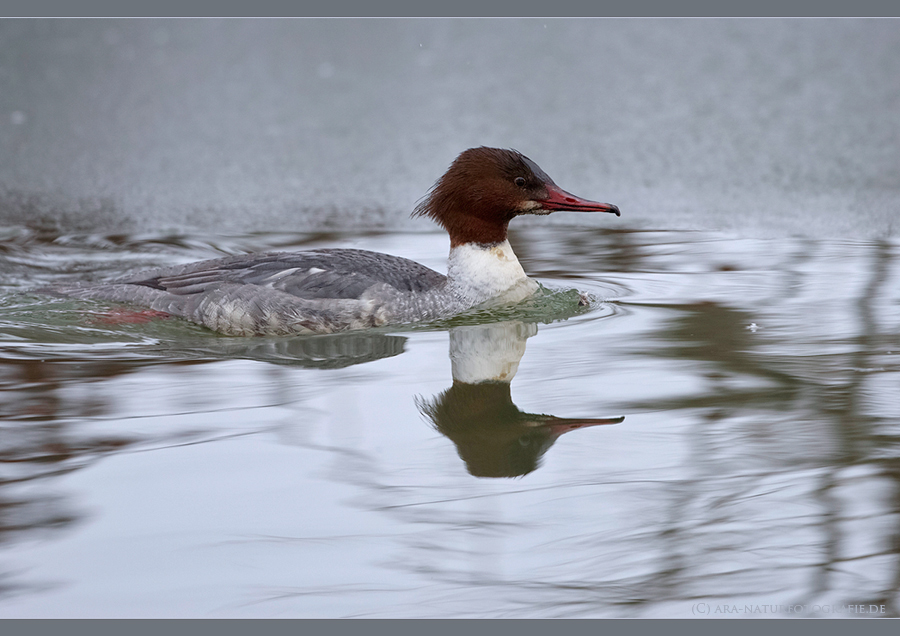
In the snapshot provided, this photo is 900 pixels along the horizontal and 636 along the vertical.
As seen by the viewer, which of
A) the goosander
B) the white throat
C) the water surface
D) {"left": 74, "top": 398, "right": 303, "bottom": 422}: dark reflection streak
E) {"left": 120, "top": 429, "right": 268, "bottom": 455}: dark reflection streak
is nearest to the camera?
the water surface

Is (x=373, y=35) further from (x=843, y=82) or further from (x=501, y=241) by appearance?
(x=501, y=241)

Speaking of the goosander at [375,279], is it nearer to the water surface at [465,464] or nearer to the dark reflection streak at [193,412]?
the water surface at [465,464]

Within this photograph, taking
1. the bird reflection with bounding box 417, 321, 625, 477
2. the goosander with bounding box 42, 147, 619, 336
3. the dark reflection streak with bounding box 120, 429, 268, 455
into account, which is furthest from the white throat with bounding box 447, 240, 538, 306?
the dark reflection streak with bounding box 120, 429, 268, 455

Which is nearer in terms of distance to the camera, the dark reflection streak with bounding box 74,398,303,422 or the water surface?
the water surface

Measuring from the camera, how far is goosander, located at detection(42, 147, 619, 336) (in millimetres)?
4863

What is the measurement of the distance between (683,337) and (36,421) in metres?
2.65

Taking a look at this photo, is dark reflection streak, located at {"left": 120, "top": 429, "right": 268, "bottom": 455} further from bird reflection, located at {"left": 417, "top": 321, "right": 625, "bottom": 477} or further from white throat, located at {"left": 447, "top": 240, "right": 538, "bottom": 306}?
white throat, located at {"left": 447, "top": 240, "right": 538, "bottom": 306}

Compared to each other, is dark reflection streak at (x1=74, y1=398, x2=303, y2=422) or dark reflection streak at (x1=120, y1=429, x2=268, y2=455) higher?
dark reflection streak at (x1=74, y1=398, x2=303, y2=422)

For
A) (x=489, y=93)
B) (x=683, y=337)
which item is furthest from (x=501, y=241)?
(x=489, y=93)

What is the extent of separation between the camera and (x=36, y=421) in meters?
3.34

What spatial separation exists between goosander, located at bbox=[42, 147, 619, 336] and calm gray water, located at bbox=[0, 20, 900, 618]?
0.15m

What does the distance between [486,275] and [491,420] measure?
192 centimetres

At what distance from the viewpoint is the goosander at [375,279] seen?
4863 millimetres

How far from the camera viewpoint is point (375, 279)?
491 cm
